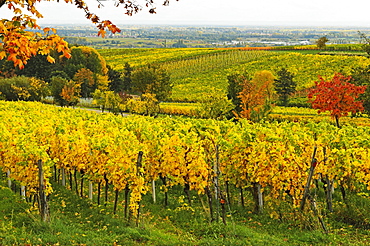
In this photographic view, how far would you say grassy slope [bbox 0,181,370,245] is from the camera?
33.4 feet

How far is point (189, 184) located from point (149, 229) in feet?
8.26

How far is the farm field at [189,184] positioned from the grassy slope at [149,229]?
32 mm

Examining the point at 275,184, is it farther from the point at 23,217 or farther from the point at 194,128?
the point at 23,217

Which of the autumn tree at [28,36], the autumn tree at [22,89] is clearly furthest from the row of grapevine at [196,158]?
the autumn tree at [22,89]

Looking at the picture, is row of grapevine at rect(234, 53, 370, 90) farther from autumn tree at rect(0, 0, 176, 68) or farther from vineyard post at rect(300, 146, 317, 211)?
autumn tree at rect(0, 0, 176, 68)

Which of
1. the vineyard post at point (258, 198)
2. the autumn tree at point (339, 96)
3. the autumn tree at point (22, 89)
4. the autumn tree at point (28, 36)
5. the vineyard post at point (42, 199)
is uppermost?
the autumn tree at point (28, 36)

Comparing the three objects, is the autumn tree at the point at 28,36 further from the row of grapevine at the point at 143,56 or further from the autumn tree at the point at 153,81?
the row of grapevine at the point at 143,56

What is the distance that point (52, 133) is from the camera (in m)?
15.2

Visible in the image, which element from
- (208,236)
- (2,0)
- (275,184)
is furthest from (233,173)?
(2,0)

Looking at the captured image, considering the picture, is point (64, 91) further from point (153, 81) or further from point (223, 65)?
point (223, 65)

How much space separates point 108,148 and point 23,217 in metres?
3.29

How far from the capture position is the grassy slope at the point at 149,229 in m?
10.2

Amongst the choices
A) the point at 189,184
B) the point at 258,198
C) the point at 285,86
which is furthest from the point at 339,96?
the point at 285,86

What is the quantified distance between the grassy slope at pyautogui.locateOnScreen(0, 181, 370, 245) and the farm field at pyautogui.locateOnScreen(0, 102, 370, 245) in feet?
0.10
